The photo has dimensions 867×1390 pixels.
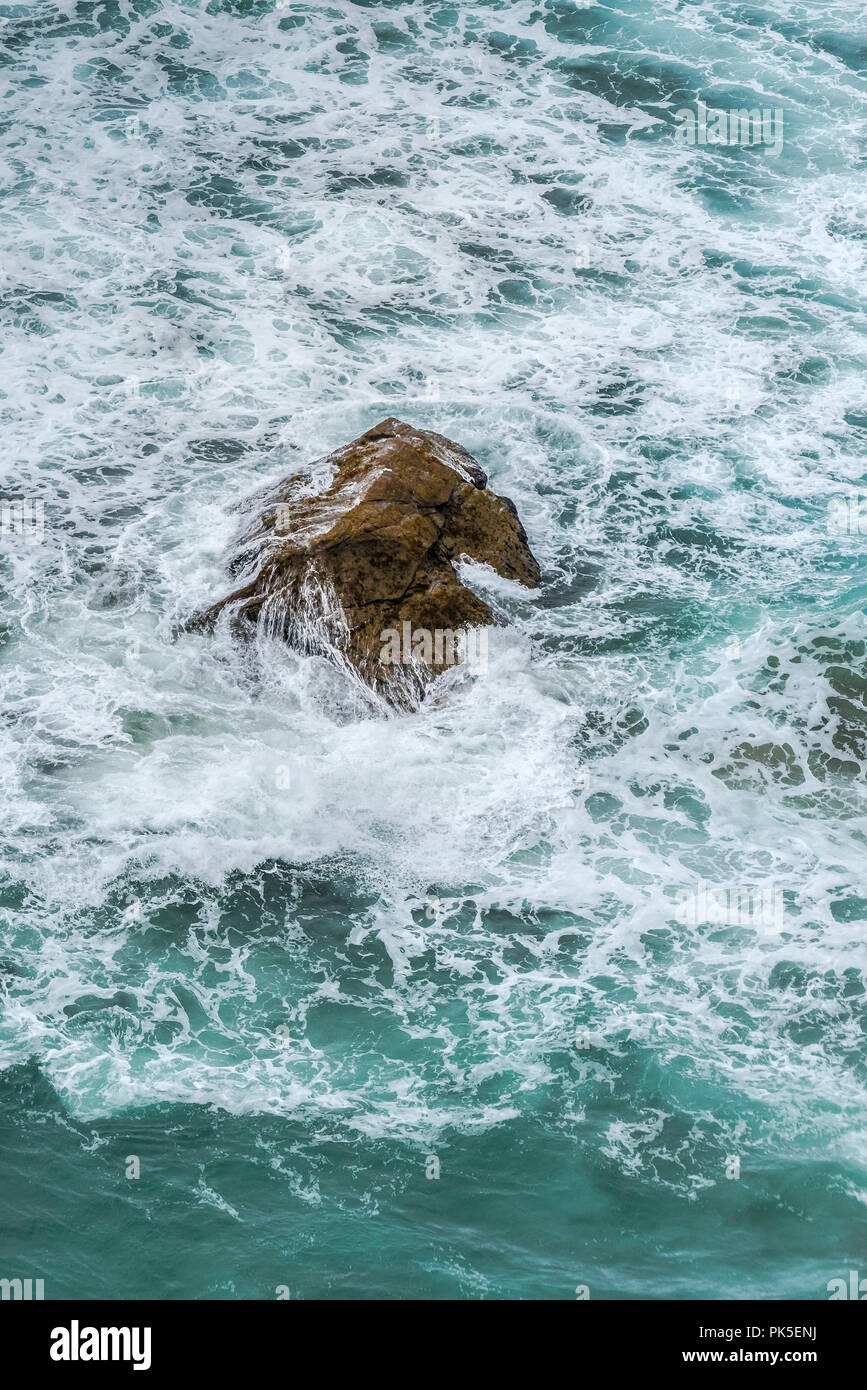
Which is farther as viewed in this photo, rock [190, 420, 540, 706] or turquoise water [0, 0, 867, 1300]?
rock [190, 420, 540, 706]

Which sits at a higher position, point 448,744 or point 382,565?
point 382,565

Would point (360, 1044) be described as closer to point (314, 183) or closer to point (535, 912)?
point (535, 912)

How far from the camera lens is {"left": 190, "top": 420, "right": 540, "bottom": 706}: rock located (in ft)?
44.4

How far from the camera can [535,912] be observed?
1130 cm

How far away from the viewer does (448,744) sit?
12.9m

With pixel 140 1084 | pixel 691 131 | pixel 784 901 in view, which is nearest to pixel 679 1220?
pixel 784 901

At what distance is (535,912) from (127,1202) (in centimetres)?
430

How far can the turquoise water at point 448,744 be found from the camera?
905 cm

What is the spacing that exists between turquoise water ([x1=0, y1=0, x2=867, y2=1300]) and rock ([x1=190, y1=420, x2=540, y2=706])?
43 centimetres

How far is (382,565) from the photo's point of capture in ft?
45.2

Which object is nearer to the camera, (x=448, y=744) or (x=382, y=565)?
(x=448, y=744)

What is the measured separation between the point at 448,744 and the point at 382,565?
2273 millimetres

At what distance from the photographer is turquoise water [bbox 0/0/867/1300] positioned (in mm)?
9047
